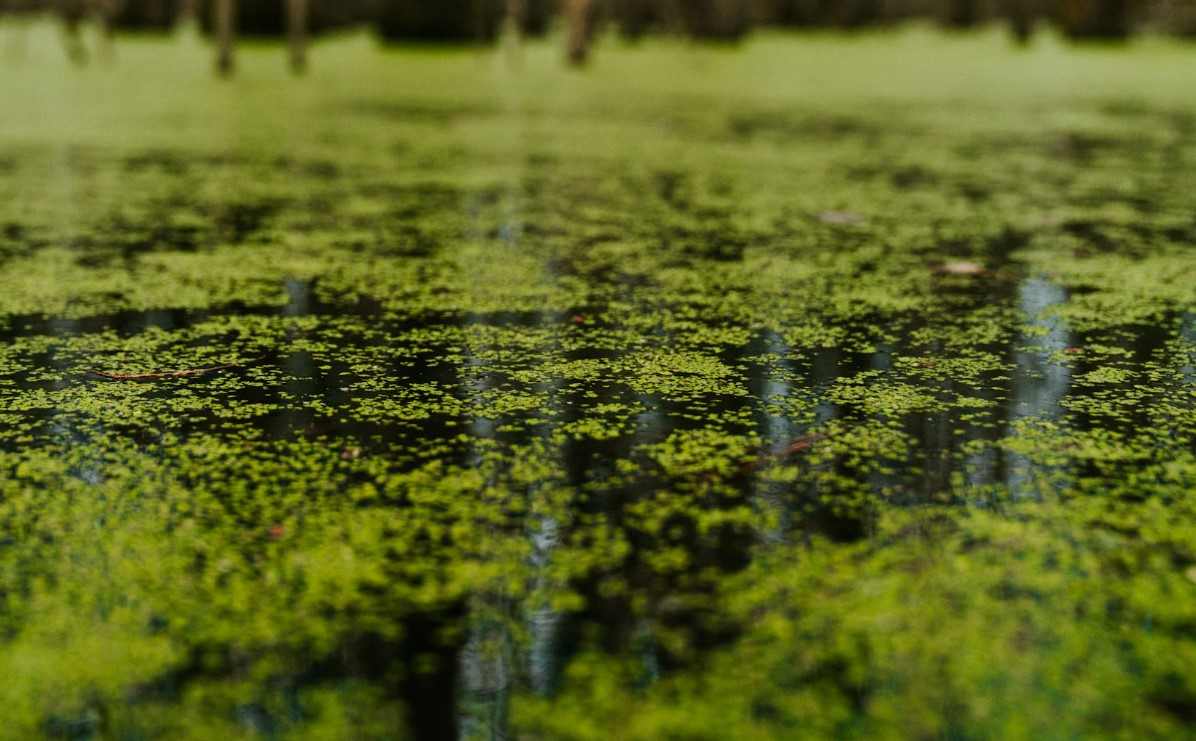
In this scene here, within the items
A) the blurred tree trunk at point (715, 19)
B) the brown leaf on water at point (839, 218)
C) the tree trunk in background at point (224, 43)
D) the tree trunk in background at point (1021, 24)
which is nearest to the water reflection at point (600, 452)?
the brown leaf on water at point (839, 218)

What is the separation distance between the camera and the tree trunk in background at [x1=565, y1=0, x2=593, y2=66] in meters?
12.4

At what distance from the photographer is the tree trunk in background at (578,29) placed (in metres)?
12.4

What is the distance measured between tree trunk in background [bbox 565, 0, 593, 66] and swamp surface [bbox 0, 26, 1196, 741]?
851cm

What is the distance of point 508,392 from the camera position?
6.90ft

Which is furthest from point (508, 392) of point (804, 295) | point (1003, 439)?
point (804, 295)

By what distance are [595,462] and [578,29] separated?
1134 cm

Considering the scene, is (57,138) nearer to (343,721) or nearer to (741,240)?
(741,240)

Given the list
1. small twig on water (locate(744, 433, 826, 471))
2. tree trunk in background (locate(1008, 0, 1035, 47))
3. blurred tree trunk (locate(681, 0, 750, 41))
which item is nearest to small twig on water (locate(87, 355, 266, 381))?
small twig on water (locate(744, 433, 826, 471))

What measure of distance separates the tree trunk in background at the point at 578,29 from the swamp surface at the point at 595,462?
851cm

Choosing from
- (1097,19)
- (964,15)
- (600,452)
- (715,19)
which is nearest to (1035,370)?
(600,452)

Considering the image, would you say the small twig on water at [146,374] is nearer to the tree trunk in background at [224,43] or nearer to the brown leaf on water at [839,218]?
the brown leaf on water at [839,218]

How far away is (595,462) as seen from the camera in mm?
1772

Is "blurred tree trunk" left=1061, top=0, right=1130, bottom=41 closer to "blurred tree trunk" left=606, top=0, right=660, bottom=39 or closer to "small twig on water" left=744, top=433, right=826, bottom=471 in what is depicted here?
"blurred tree trunk" left=606, top=0, right=660, bottom=39

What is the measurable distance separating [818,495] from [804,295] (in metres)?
1.27
